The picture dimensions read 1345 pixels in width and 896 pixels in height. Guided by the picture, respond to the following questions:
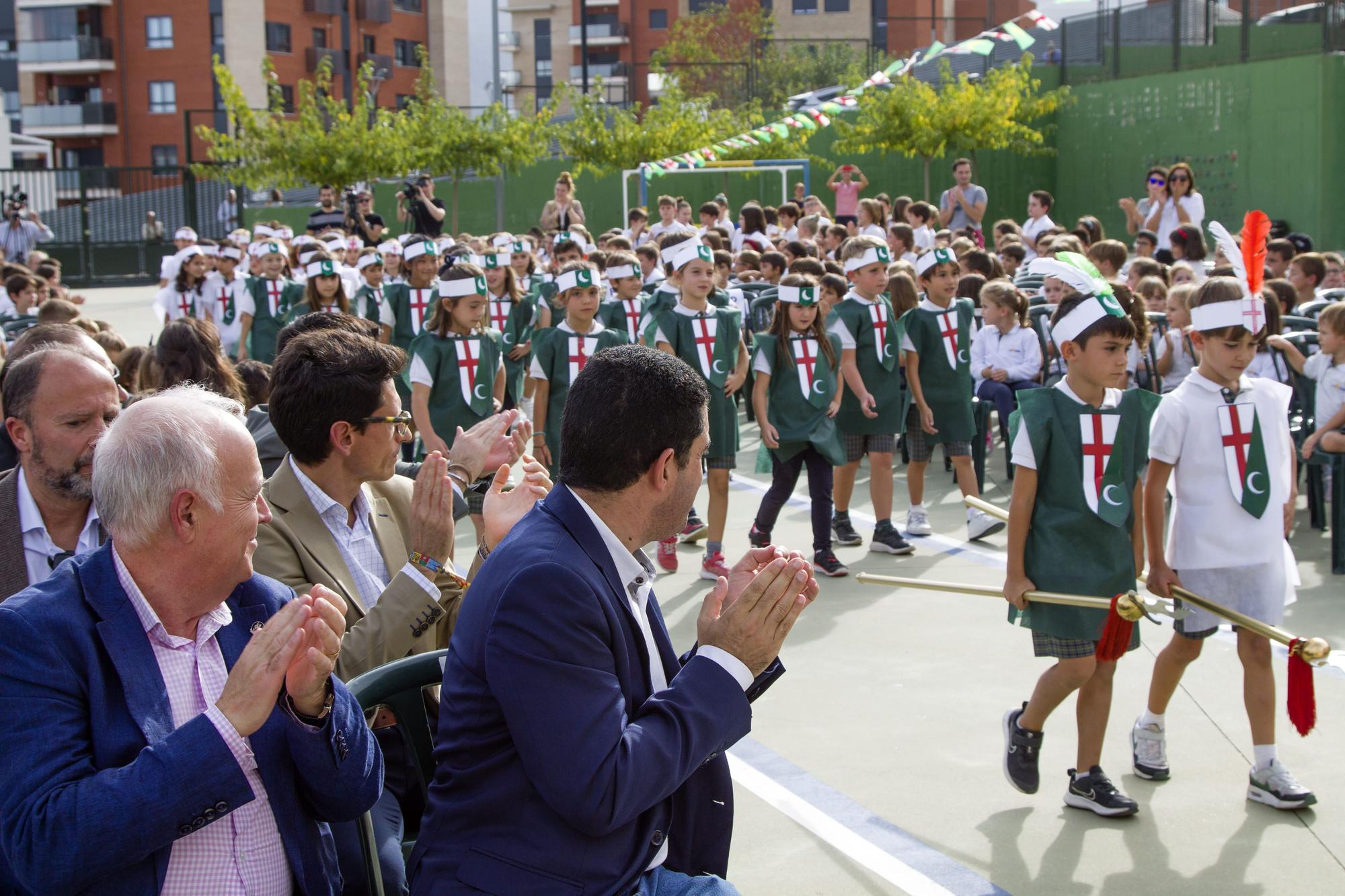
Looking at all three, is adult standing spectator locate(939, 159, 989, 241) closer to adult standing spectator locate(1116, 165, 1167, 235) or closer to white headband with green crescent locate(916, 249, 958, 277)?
adult standing spectator locate(1116, 165, 1167, 235)

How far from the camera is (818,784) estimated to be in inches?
199

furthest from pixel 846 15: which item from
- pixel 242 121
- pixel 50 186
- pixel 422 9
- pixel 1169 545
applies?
pixel 1169 545

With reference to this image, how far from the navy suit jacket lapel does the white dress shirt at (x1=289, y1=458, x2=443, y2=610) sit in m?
1.02

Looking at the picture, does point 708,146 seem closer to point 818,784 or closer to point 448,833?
point 818,784

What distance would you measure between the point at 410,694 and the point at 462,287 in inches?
221

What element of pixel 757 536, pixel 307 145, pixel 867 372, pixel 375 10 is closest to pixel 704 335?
pixel 867 372

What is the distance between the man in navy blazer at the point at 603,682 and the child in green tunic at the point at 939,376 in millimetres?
6397

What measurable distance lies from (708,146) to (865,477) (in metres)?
16.0

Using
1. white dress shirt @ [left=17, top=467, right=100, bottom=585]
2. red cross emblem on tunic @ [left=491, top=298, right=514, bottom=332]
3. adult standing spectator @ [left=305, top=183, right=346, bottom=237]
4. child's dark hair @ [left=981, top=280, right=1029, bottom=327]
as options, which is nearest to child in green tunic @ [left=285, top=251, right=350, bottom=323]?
red cross emblem on tunic @ [left=491, top=298, right=514, bottom=332]

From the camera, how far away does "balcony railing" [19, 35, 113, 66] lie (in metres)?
59.3

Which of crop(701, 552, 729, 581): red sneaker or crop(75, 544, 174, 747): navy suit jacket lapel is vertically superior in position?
crop(75, 544, 174, 747): navy suit jacket lapel

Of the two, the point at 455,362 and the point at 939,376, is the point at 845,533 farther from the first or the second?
the point at 455,362

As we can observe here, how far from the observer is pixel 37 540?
11.7 ft

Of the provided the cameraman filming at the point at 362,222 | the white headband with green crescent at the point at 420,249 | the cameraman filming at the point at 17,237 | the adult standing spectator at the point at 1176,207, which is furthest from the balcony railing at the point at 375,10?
the white headband with green crescent at the point at 420,249
